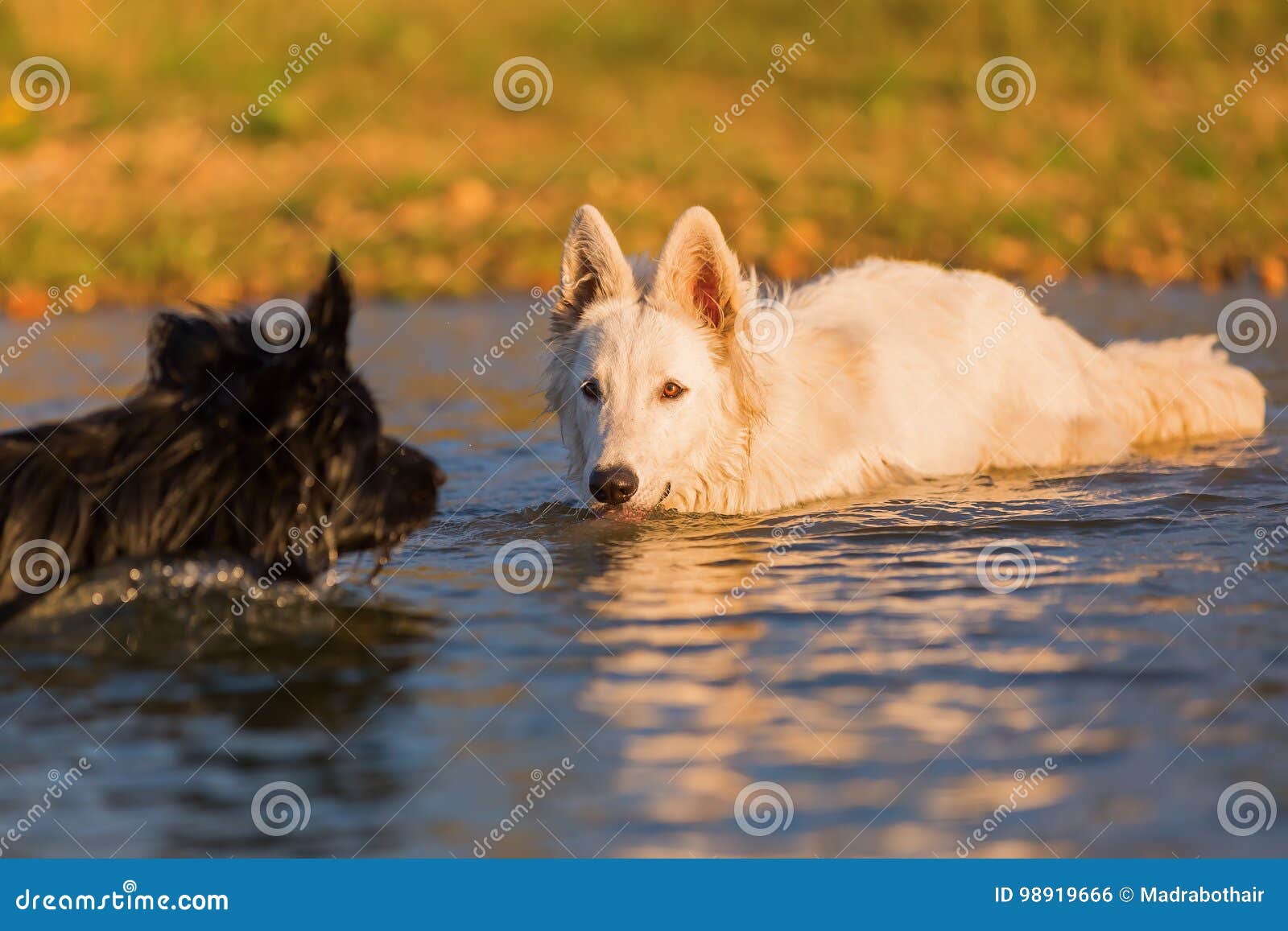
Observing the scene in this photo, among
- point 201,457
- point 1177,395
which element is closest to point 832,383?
point 1177,395

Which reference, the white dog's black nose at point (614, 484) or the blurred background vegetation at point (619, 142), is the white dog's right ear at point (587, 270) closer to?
the white dog's black nose at point (614, 484)

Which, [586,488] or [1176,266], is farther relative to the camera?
[1176,266]

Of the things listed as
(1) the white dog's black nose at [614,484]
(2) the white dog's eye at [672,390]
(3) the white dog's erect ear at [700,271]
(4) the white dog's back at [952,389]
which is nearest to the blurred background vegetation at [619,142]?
(4) the white dog's back at [952,389]

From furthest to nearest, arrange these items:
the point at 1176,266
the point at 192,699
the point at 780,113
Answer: the point at 780,113
the point at 1176,266
the point at 192,699

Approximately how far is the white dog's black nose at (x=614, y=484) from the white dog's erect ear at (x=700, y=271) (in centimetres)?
102

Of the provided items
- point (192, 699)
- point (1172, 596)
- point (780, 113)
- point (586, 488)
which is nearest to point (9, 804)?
point (192, 699)

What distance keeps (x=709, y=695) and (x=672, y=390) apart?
105 inches

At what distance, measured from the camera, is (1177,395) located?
9633mm

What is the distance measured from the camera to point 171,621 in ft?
19.3

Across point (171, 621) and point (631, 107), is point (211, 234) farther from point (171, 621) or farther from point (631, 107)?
point (171, 621)

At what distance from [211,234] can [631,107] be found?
6.87 metres

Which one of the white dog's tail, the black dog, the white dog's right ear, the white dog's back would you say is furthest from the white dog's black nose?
the white dog's tail

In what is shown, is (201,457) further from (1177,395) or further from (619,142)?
(619,142)

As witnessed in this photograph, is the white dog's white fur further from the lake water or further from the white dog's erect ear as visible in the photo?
the lake water
